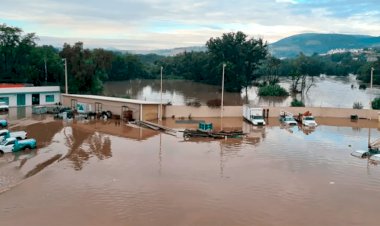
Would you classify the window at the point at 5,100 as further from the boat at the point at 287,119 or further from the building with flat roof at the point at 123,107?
the boat at the point at 287,119

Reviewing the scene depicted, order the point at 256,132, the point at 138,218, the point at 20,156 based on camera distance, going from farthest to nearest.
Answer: the point at 256,132
the point at 20,156
the point at 138,218

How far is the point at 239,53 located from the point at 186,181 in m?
45.9

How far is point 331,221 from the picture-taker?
1188 centimetres

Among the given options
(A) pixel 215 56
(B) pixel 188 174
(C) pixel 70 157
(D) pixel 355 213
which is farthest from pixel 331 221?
(A) pixel 215 56

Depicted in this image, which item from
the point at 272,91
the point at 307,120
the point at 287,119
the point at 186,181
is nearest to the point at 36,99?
the point at 287,119

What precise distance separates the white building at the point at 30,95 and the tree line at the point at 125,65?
8.19 feet

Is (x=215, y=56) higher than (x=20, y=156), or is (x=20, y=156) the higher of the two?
(x=215, y=56)

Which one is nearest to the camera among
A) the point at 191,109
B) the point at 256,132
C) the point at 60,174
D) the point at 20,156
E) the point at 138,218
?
the point at 138,218

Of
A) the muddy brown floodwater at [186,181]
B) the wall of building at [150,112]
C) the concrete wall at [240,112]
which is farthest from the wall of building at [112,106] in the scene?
the muddy brown floodwater at [186,181]

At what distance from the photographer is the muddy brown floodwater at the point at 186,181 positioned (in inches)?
476

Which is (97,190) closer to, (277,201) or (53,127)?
(277,201)

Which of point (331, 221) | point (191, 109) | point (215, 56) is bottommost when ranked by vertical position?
point (331, 221)

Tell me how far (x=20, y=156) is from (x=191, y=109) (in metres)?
15.3

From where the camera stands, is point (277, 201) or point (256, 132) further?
point (256, 132)
